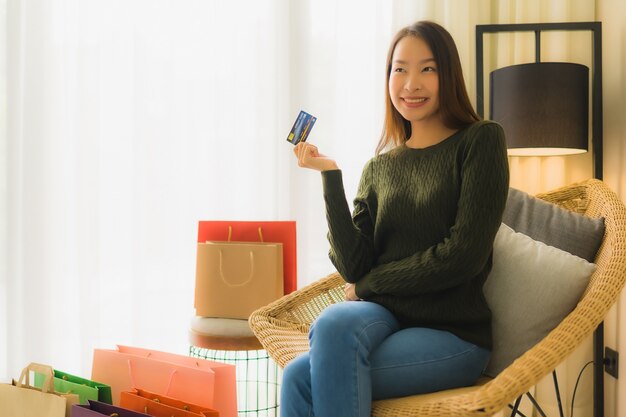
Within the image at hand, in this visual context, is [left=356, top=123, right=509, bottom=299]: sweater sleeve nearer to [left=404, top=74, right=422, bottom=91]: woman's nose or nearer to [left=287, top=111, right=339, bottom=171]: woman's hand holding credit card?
[left=404, top=74, right=422, bottom=91]: woman's nose

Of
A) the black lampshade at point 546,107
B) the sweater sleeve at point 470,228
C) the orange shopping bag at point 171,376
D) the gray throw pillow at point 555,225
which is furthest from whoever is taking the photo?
the black lampshade at point 546,107

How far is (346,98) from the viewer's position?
2389mm

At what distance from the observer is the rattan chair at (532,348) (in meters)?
0.95

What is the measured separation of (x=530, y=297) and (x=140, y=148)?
5.63 ft

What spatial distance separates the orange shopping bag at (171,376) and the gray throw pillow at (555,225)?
0.92 m

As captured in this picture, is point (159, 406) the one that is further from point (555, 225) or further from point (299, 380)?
point (555, 225)

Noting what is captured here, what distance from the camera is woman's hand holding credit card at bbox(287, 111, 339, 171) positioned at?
1450 mm

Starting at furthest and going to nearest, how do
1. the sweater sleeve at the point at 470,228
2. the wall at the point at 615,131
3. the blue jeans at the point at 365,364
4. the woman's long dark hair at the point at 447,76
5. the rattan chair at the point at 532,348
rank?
the wall at the point at 615,131 → the woman's long dark hair at the point at 447,76 → the sweater sleeve at the point at 470,228 → the blue jeans at the point at 365,364 → the rattan chair at the point at 532,348

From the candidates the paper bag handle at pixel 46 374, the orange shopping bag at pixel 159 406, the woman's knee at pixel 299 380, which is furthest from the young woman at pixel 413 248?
the paper bag handle at pixel 46 374

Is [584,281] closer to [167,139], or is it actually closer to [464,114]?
[464,114]

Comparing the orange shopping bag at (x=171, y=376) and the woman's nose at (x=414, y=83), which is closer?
the woman's nose at (x=414, y=83)

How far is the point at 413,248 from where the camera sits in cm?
134

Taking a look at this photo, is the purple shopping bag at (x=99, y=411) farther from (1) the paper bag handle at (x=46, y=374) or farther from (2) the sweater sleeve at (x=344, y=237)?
(2) the sweater sleeve at (x=344, y=237)

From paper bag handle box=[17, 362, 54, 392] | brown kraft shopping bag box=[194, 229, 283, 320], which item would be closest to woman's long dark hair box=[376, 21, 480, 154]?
brown kraft shopping bag box=[194, 229, 283, 320]
